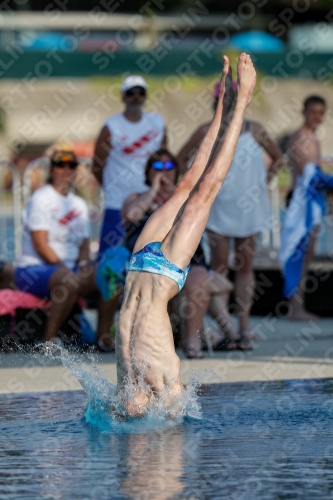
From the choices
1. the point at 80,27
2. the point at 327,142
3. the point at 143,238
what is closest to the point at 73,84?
the point at 327,142

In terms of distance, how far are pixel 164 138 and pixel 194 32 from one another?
33003mm

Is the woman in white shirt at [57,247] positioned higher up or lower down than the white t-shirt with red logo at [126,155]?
lower down

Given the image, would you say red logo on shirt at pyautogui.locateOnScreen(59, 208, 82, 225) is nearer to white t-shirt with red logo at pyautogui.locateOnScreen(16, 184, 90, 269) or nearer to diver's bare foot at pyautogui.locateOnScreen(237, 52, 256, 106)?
white t-shirt with red logo at pyautogui.locateOnScreen(16, 184, 90, 269)

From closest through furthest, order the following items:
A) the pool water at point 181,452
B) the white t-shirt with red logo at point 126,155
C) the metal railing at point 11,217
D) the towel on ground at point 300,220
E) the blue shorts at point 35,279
→ the pool water at point 181,452, the blue shorts at point 35,279, the white t-shirt with red logo at point 126,155, the towel on ground at point 300,220, the metal railing at point 11,217

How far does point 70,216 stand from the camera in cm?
865

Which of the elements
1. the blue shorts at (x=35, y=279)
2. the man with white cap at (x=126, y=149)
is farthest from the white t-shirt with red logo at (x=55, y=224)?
the man with white cap at (x=126, y=149)

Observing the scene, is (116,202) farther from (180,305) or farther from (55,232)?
(180,305)

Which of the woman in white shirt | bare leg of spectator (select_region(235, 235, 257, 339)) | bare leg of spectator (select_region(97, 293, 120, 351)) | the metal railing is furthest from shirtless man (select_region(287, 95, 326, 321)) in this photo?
the metal railing

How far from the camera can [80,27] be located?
39.8m

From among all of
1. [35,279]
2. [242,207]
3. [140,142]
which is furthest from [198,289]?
[140,142]

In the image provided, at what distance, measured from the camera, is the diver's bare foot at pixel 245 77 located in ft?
16.4

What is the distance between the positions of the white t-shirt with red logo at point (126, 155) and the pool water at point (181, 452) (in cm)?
330

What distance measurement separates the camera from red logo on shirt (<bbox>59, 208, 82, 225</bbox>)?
858cm

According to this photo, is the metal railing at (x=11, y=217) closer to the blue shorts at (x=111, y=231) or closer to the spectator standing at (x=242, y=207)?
the blue shorts at (x=111, y=231)
